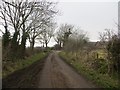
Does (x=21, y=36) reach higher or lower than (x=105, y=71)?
higher

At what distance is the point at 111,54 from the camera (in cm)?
1783

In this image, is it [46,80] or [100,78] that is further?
[100,78]

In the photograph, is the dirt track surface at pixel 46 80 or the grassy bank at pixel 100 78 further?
the grassy bank at pixel 100 78

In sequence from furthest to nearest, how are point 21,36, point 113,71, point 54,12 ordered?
point 21,36
point 54,12
point 113,71

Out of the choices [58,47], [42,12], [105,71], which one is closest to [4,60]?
[105,71]

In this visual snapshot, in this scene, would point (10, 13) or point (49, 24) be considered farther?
point (49, 24)

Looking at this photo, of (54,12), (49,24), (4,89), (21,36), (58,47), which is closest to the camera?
(4,89)

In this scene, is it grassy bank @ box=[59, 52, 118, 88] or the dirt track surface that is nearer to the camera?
the dirt track surface

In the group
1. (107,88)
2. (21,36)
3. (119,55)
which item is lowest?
(107,88)

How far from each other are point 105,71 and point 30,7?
2020 centimetres

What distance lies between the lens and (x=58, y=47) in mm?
121375

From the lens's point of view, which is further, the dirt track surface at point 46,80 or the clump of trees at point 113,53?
the clump of trees at point 113,53

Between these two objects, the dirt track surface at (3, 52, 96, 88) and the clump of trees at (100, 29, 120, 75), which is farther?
the clump of trees at (100, 29, 120, 75)

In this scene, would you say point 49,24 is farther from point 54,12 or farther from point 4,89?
point 4,89
